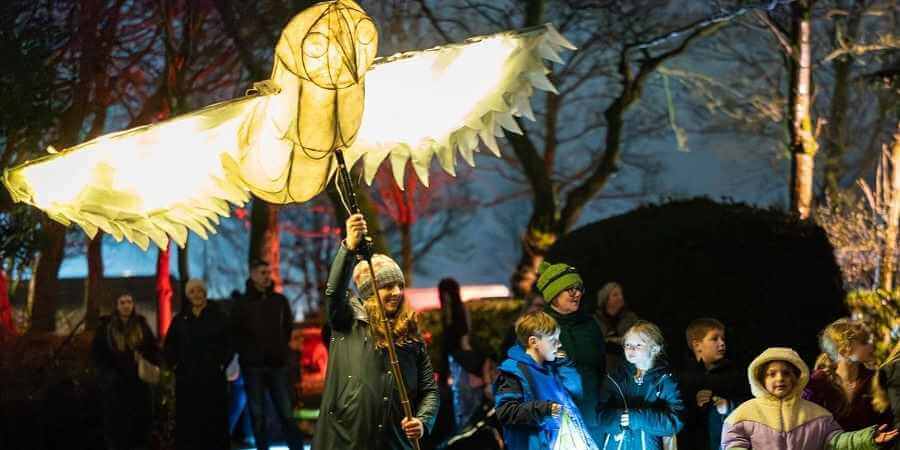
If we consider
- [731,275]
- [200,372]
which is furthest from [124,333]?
[731,275]

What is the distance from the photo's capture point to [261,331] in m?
11.6

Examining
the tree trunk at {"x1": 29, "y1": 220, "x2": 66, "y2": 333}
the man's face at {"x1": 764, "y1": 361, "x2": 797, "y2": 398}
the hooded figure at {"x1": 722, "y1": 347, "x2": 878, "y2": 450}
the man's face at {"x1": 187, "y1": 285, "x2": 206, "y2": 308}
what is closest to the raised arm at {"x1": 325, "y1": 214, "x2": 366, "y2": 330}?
the hooded figure at {"x1": 722, "y1": 347, "x2": 878, "y2": 450}

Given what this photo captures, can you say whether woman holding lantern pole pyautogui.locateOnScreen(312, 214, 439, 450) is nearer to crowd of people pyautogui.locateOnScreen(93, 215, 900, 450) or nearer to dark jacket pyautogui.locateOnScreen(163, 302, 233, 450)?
crowd of people pyautogui.locateOnScreen(93, 215, 900, 450)

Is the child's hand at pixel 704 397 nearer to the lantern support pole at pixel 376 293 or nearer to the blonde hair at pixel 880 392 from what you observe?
the blonde hair at pixel 880 392

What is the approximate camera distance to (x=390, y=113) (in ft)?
24.9

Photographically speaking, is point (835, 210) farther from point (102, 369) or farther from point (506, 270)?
point (506, 270)

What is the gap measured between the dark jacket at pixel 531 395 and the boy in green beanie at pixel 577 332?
1.65 ft

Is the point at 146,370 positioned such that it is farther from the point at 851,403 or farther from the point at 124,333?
the point at 851,403

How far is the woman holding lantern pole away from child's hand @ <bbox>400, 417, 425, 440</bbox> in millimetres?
10

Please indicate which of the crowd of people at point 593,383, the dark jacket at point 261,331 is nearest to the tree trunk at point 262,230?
the dark jacket at point 261,331

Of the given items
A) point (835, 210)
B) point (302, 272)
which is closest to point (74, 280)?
point (302, 272)

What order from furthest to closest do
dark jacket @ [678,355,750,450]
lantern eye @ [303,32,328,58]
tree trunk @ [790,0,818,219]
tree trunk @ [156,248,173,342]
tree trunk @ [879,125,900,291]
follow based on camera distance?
tree trunk @ [156,248,173,342] < tree trunk @ [879,125,900,291] < tree trunk @ [790,0,818,219] < dark jacket @ [678,355,750,450] < lantern eye @ [303,32,328,58]

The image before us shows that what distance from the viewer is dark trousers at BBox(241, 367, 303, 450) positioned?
11.5m

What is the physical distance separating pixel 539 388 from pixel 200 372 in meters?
4.64
